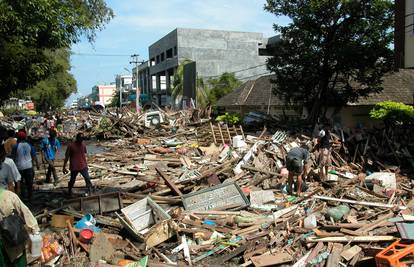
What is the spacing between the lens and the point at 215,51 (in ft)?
202

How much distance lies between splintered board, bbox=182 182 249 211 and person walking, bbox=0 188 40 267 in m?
5.32

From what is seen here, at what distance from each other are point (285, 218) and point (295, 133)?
370 inches

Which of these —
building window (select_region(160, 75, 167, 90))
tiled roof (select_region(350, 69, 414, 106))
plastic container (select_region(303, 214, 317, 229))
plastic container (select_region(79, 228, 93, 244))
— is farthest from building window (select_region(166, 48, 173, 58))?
plastic container (select_region(79, 228, 93, 244))

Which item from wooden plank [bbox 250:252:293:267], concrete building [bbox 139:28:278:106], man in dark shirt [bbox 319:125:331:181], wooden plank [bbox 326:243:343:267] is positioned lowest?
wooden plank [bbox 250:252:293:267]

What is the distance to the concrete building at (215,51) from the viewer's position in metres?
59.8

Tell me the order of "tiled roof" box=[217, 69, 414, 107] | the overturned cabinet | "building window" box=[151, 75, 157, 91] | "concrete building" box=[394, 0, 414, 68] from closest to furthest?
the overturned cabinet, "concrete building" box=[394, 0, 414, 68], "tiled roof" box=[217, 69, 414, 107], "building window" box=[151, 75, 157, 91]

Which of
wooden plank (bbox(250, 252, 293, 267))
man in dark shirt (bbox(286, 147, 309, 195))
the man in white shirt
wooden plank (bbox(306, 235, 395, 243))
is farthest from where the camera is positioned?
man in dark shirt (bbox(286, 147, 309, 195))

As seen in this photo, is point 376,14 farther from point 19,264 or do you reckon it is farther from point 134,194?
point 19,264

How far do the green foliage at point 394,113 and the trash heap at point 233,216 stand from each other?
258 cm

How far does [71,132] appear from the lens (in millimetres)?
35188

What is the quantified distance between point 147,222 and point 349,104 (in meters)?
20.8

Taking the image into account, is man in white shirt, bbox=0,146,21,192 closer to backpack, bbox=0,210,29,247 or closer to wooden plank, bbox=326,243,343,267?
backpack, bbox=0,210,29,247

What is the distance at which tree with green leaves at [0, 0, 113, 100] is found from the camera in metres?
11.2

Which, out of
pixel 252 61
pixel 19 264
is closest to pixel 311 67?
pixel 19 264
